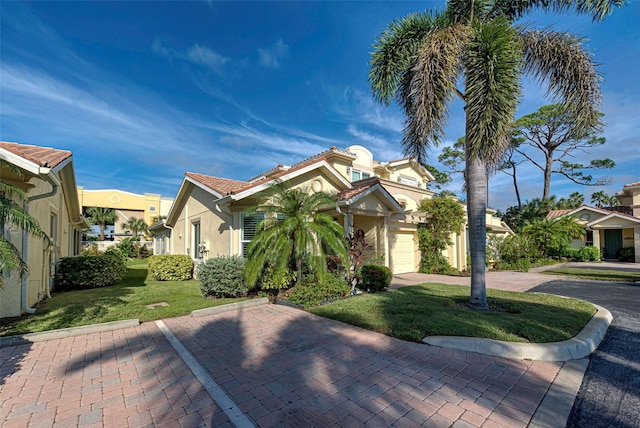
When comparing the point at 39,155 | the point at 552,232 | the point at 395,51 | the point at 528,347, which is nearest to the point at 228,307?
the point at 39,155

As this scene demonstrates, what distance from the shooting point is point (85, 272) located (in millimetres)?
11719

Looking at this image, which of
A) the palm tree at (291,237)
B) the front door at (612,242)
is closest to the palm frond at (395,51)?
the palm tree at (291,237)

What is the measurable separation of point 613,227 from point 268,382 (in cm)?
3395

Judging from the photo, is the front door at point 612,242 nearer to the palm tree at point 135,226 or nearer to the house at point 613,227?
the house at point 613,227

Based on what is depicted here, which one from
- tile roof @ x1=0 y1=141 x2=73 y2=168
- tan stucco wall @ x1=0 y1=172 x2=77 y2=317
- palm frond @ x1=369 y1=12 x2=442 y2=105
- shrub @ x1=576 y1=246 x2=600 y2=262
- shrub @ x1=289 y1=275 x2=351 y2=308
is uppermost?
palm frond @ x1=369 y1=12 x2=442 y2=105

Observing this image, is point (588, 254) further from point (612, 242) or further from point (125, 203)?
point (125, 203)

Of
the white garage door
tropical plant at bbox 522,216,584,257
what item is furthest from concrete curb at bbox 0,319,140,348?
tropical plant at bbox 522,216,584,257

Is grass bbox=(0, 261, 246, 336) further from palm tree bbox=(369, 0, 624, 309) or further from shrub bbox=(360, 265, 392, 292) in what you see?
palm tree bbox=(369, 0, 624, 309)

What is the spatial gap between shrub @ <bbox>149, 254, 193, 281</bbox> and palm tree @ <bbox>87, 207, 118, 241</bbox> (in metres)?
33.0

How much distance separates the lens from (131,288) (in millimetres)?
11586

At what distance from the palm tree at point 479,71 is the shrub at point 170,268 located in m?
12.3

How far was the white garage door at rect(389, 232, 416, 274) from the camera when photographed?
1530 centimetres

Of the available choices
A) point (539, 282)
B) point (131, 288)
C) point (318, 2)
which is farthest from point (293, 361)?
point (539, 282)

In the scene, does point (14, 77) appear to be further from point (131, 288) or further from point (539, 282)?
point (539, 282)
